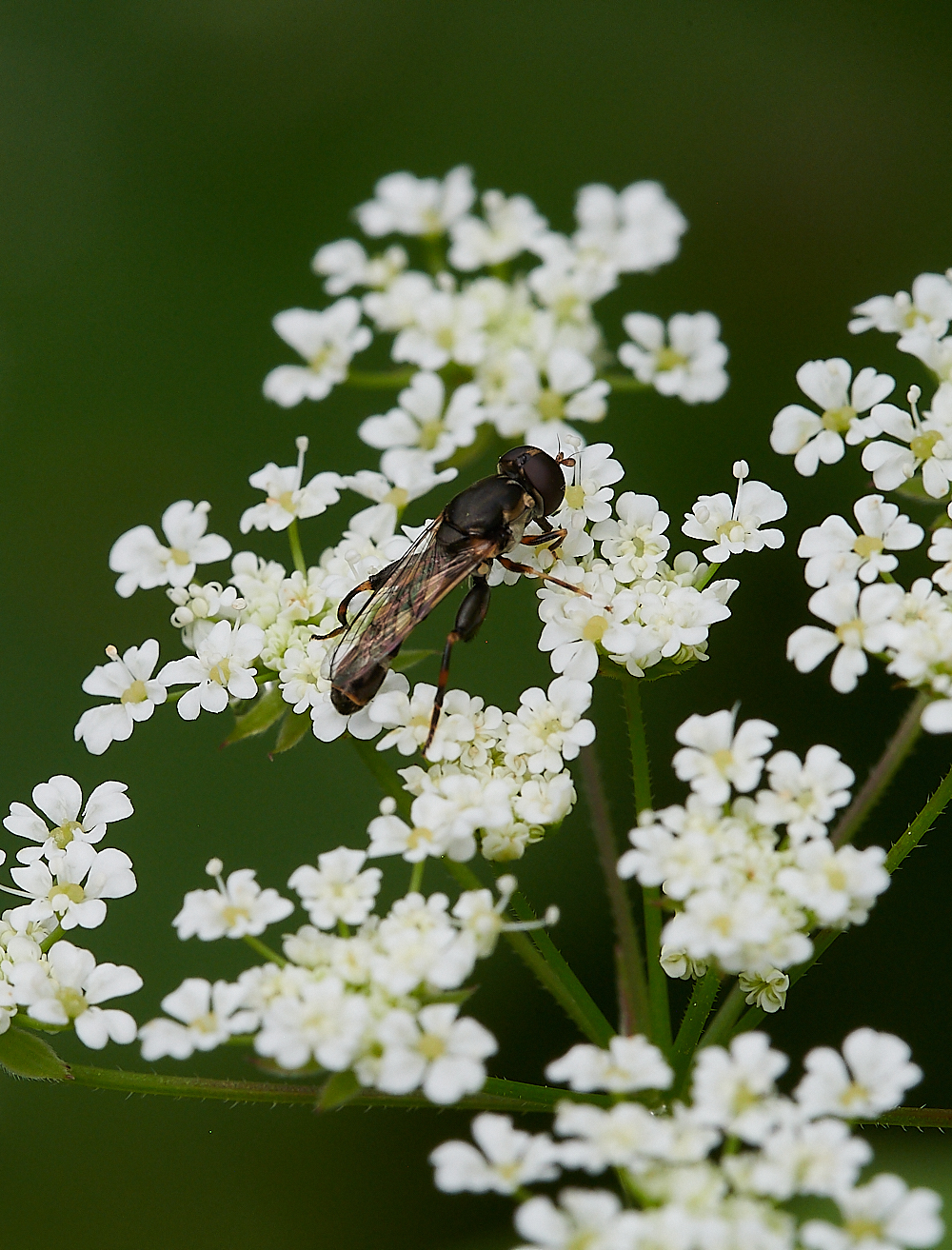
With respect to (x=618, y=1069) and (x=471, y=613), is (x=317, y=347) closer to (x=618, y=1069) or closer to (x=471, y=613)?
(x=471, y=613)

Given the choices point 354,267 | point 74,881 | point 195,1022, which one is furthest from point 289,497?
point 195,1022

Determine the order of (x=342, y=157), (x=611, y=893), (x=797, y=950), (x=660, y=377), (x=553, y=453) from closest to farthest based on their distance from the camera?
(x=797, y=950) → (x=611, y=893) → (x=553, y=453) → (x=660, y=377) → (x=342, y=157)

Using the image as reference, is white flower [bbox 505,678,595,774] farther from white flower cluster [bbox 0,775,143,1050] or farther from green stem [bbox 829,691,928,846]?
white flower cluster [bbox 0,775,143,1050]

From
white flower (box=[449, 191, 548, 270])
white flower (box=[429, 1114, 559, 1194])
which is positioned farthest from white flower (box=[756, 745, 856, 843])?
white flower (box=[449, 191, 548, 270])

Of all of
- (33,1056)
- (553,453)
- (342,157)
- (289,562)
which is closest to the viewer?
(33,1056)

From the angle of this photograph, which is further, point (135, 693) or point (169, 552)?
point (169, 552)

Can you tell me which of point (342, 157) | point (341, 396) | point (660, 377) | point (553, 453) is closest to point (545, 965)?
point (553, 453)

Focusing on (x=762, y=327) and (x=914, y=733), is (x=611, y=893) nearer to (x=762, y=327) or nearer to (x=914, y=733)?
(x=914, y=733)
